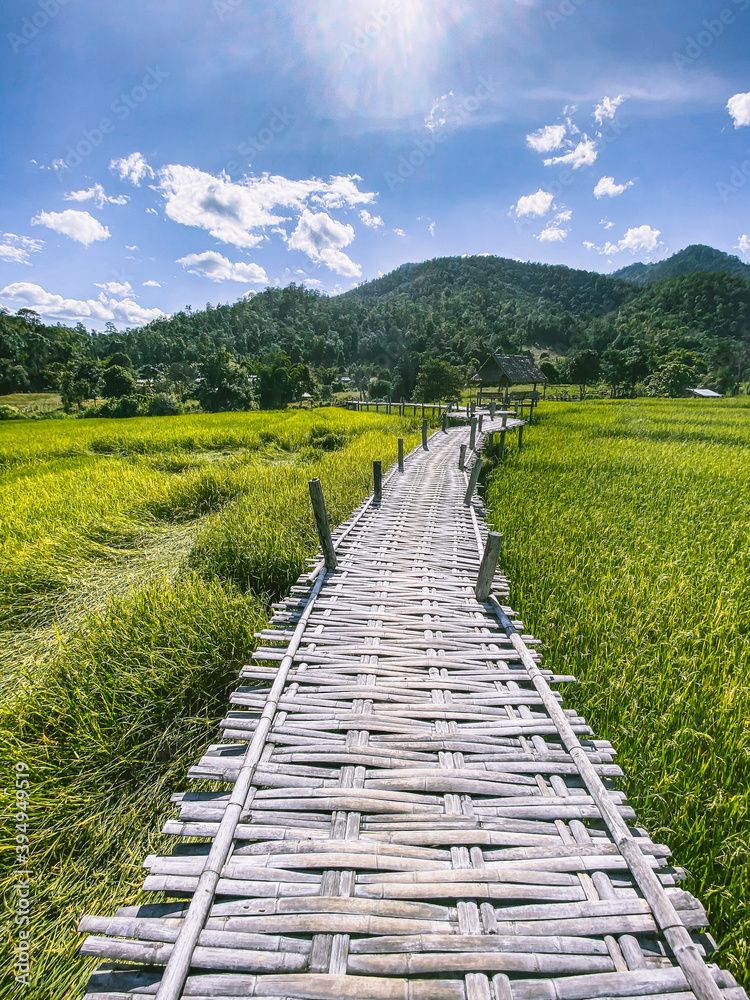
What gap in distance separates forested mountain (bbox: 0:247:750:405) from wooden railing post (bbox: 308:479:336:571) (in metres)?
→ 31.7

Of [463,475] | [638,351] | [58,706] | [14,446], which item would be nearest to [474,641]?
[58,706]

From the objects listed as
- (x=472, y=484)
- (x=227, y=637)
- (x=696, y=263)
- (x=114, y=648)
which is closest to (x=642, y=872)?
(x=227, y=637)

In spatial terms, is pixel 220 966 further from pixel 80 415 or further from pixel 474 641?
pixel 80 415

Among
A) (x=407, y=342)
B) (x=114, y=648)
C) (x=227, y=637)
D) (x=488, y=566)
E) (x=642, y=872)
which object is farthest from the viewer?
(x=407, y=342)

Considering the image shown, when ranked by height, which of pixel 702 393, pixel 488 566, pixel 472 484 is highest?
pixel 702 393

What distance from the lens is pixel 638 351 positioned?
46.8 meters

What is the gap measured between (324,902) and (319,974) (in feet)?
→ 0.71

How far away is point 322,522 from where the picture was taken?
4695mm

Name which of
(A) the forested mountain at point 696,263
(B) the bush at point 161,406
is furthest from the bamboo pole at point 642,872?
(A) the forested mountain at point 696,263

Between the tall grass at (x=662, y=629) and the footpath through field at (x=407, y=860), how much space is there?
544mm

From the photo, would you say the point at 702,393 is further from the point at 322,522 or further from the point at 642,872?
the point at 642,872

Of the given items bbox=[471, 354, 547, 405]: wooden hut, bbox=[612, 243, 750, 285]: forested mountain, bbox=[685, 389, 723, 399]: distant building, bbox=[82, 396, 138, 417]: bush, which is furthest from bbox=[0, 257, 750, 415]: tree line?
bbox=[612, 243, 750, 285]: forested mountain

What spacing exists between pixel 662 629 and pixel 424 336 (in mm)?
68377

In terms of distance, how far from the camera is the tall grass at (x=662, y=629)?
242 centimetres
